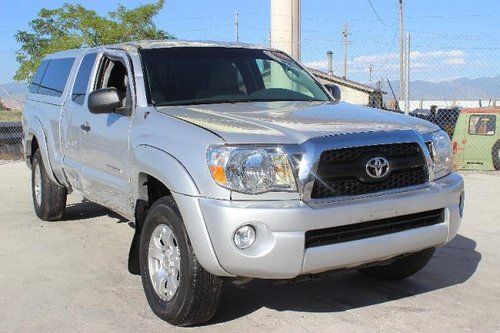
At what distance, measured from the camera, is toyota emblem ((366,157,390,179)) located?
12.6 ft

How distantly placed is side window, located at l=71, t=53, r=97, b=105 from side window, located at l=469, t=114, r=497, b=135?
32.4 ft

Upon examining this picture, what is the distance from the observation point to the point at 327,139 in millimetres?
3734

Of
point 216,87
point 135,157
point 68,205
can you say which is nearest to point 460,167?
point 68,205

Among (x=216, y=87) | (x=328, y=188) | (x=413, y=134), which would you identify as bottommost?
(x=328, y=188)

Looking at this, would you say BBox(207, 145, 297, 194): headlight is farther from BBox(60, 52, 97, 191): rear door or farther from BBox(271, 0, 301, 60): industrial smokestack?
BBox(271, 0, 301, 60): industrial smokestack

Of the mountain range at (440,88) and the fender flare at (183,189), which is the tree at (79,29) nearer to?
the mountain range at (440,88)

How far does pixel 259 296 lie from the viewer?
475cm

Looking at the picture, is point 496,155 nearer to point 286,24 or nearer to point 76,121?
point 286,24

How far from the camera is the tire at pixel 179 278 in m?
3.89

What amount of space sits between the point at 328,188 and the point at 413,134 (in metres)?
0.77

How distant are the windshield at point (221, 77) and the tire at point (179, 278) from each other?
3.26 feet

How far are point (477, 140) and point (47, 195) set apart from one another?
949 cm

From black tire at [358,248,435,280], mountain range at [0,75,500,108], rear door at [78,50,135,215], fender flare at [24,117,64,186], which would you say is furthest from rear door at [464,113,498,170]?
rear door at [78,50,135,215]

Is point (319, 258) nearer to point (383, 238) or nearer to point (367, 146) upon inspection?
point (383, 238)
